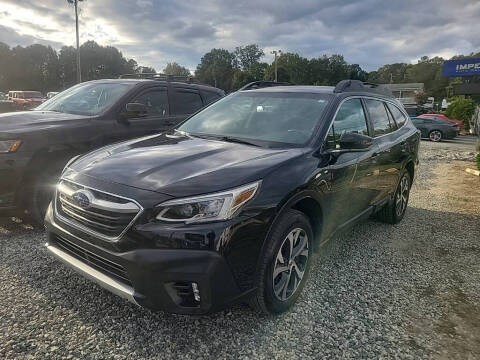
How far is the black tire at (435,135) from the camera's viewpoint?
21970 mm

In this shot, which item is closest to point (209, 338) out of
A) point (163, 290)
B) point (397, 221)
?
point (163, 290)

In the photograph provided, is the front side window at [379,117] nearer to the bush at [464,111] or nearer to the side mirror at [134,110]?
the side mirror at [134,110]

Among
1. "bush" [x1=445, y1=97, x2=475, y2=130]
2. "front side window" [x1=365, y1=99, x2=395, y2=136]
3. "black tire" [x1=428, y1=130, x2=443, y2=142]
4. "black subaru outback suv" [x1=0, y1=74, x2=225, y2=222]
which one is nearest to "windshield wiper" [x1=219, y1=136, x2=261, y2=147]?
"front side window" [x1=365, y1=99, x2=395, y2=136]

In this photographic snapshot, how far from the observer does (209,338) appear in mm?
2535

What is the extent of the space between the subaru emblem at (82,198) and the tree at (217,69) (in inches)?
3416

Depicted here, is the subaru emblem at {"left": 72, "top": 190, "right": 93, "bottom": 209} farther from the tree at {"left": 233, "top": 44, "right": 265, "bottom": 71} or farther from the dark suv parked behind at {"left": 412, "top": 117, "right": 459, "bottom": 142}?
the tree at {"left": 233, "top": 44, "right": 265, "bottom": 71}

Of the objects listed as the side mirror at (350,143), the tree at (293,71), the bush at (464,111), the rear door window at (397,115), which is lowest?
the side mirror at (350,143)

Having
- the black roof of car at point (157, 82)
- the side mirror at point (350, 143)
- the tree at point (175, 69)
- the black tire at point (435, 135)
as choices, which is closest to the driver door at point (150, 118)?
the black roof of car at point (157, 82)

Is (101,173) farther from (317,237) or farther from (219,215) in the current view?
(317,237)

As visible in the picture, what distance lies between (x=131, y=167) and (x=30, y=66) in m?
83.1

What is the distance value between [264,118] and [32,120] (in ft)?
9.09

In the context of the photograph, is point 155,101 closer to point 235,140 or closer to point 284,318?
point 235,140

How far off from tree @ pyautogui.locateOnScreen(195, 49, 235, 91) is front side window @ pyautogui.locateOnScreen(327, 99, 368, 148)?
8530 centimetres

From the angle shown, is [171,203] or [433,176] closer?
[171,203]
